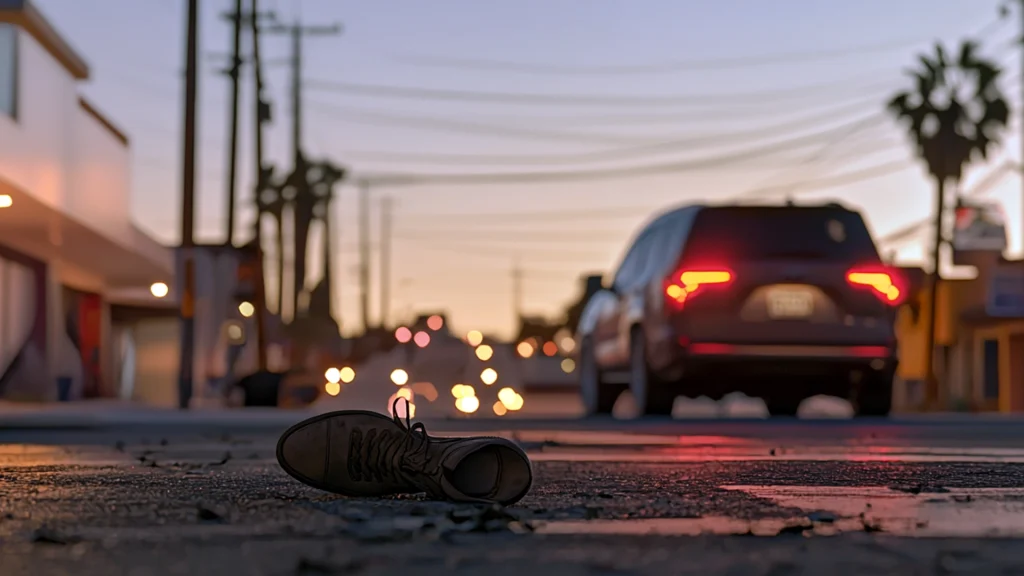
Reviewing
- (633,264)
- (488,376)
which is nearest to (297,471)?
(633,264)

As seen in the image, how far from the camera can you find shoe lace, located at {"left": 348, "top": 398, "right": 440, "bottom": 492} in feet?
20.2

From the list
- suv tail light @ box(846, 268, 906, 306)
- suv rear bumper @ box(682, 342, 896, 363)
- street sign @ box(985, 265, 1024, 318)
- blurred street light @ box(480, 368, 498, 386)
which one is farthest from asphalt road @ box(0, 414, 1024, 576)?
street sign @ box(985, 265, 1024, 318)

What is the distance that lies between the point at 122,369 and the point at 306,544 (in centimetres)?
5417

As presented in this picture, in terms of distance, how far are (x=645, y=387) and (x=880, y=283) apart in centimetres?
240

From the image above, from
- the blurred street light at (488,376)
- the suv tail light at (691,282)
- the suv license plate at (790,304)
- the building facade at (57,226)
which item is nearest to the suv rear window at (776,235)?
the suv tail light at (691,282)

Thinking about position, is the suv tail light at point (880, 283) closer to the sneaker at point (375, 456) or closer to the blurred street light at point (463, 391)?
the sneaker at point (375, 456)

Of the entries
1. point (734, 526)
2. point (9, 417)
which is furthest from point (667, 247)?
point (734, 526)

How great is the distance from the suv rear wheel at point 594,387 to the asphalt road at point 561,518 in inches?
333

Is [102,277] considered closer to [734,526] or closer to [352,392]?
[352,392]

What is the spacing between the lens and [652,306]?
15.2m

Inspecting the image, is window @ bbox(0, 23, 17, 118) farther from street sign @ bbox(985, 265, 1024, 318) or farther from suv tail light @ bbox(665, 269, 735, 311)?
street sign @ bbox(985, 265, 1024, 318)

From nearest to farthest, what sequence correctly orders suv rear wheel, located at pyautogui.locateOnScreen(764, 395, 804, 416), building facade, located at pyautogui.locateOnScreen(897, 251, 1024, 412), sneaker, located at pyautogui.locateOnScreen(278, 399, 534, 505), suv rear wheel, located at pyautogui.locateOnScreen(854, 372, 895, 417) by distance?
sneaker, located at pyautogui.locateOnScreen(278, 399, 534, 505), suv rear wheel, located at pyautogui.locateOnScreen(854, 372, 895, 417), suv rear wheel, located at pyautogui.locateOnScreen(764, 395, 804, 416), building facade, located at pyautogui.locateOnScreen(897, 251, 1024, 412)

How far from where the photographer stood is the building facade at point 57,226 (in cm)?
3011

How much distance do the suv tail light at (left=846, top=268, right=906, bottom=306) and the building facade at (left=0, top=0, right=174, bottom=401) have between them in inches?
665
